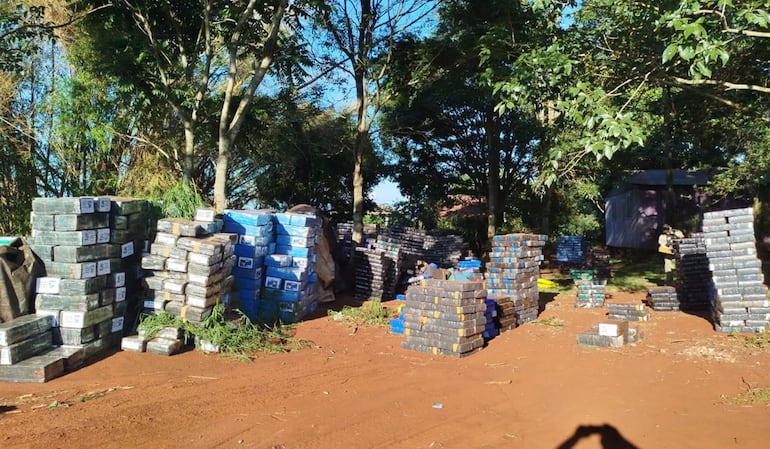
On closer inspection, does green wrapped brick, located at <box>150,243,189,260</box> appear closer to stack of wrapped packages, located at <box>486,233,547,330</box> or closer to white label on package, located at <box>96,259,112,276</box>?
white label on package, located at <box>96,259,112,276</box>

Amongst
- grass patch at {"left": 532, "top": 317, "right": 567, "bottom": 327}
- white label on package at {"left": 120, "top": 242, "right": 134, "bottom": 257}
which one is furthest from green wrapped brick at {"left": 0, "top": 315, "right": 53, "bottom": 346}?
grass patch at {"left": 532, "top": 317, "right": 567, "bottom": 327}

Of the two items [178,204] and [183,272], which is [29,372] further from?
[178,204]

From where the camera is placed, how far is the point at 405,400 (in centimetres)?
615

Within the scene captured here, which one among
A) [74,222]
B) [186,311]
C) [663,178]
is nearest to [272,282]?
[186,311]

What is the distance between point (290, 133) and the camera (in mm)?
19812

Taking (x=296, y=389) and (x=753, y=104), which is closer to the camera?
(x=296, y=389)

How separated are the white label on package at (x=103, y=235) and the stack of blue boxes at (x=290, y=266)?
299cm

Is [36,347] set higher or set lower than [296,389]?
higher

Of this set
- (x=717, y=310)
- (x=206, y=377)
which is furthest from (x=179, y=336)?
(x=717, y=310)

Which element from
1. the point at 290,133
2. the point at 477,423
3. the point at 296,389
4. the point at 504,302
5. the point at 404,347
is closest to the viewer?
the point at 477,423

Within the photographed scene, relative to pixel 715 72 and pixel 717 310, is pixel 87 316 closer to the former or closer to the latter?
pixel 717 310

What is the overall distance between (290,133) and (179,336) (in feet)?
43.8

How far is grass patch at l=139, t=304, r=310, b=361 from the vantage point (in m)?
7.50

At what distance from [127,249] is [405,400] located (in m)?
4.54
